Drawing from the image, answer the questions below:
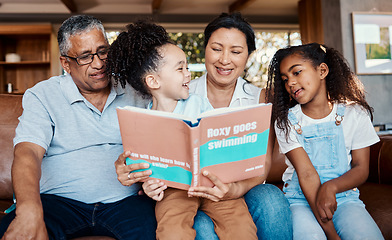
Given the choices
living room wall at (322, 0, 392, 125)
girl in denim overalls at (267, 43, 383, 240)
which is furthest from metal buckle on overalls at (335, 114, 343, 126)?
living room wall at (322, 0, 392, 125)

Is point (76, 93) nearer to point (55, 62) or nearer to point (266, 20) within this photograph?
point (55, 62)

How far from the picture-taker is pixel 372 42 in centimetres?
488

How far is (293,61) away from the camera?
67.7 inches

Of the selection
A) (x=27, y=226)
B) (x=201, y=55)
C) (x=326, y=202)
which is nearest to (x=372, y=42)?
(x=201, y=55)

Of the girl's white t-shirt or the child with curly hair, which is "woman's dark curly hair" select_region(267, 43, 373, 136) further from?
the child with curly hair

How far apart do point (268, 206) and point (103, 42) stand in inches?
39.7

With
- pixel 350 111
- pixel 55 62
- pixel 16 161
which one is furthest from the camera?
pixel 55 62

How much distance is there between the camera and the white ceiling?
6.39 m

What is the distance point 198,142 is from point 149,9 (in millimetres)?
6109

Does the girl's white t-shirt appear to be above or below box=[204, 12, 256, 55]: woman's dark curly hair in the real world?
below

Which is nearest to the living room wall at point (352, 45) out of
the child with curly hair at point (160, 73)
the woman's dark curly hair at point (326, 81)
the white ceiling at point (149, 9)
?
the white ceiling at point (149, 9)

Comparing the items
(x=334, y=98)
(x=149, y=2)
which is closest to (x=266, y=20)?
(x=149, y=2)

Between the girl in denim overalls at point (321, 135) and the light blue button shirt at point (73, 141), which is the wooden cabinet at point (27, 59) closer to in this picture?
the light blue button shirt at point (73, 141)

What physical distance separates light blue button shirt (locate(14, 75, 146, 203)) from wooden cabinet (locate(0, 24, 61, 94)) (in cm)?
497
